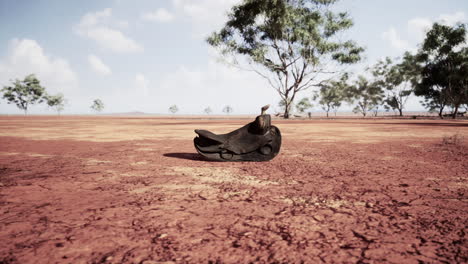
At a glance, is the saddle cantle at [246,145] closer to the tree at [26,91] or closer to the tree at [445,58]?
the tree at [445,58]

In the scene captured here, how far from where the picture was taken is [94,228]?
208 cm

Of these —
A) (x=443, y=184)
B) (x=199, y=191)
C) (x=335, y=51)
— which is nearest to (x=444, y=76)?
(x=335, y=51)

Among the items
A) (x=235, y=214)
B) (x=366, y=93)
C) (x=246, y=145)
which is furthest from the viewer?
(x=366, y=93)

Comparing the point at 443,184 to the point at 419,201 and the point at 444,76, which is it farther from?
the point at 444,76

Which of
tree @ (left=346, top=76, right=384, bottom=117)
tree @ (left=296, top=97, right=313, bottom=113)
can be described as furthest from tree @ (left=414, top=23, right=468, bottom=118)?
tree @ (left=296, top=97, right=313, bottom=113)

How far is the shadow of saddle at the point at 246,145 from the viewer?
5.07 m

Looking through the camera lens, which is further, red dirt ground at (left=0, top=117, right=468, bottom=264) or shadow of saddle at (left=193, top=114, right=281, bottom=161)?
shadow of saddle at (left=193, top=114, right=281, bottom=161)

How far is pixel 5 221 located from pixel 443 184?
5063 millimetres

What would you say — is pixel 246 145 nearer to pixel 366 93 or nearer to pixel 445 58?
pixel 445 58

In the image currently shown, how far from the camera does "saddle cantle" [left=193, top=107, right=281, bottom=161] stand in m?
5.07

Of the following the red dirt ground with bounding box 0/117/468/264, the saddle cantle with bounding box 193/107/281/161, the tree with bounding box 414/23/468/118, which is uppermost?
the tree with bounding box 414/23/468/118

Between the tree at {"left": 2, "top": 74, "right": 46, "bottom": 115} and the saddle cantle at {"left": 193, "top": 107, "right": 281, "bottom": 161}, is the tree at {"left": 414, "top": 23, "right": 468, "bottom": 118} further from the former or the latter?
the tree at {"left": 2, "top": 74, "right": 46, "bottom": 115}

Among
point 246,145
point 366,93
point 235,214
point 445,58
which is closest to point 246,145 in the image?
point 246,145

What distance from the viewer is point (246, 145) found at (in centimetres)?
511
